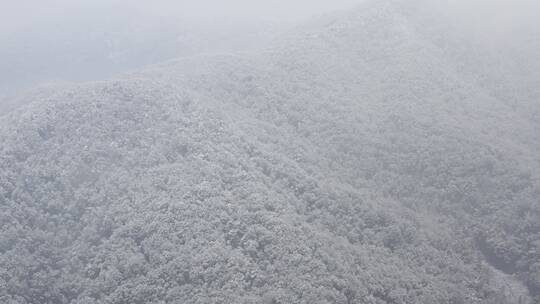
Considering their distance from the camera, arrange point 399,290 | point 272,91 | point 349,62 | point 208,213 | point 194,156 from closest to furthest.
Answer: point 399,290, point 208,213, point 194,156, point 272,91, point 349,62

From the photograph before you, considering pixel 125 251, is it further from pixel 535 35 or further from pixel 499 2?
pixel 499 2

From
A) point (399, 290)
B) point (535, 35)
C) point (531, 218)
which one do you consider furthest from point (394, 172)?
point (535, 35)

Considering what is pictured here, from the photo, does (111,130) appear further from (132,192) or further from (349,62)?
(349,62)

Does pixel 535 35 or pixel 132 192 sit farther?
pixel 535 35

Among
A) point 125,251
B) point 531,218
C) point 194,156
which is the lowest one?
point 531,218

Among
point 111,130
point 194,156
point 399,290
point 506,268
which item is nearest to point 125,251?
point 194,156

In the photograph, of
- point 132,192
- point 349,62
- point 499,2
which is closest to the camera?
point 132,192

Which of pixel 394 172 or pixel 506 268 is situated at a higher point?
pixel 394 172
